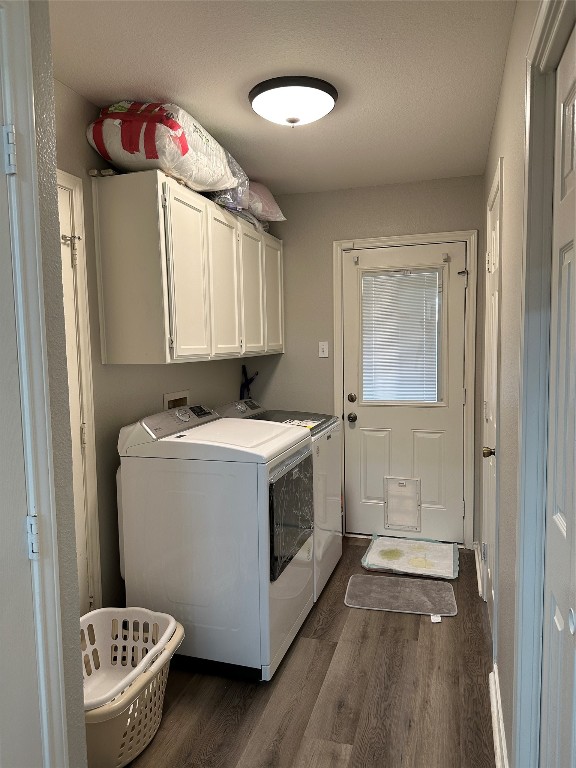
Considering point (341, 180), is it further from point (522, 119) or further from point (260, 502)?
point (260, 502)

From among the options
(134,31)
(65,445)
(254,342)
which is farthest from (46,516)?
(254,342)

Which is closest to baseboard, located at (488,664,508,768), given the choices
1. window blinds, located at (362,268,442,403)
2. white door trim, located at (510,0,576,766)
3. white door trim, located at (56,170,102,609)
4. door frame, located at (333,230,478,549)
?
white door trim, located at (510,0,576,766)

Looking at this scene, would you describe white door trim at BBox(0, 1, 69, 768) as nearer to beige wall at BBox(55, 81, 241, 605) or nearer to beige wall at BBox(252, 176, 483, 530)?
beige wall at BBox(55, 81, 241, 605)

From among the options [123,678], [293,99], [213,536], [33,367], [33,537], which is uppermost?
[293,99]

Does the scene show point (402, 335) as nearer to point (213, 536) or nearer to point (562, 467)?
point (213, 536)

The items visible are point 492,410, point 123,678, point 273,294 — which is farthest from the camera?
point 273,294

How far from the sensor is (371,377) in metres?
3.76

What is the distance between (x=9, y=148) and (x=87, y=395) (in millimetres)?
1366

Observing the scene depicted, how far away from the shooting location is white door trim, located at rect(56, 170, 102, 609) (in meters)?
2.25

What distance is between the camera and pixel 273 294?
3670mm

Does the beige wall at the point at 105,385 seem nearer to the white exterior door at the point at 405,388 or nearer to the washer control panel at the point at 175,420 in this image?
the washer control panel at the point at 175,420

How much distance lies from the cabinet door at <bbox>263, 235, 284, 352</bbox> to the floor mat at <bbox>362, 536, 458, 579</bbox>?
5.05ft

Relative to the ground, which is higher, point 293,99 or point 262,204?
point 293,99

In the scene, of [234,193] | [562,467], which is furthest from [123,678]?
[234,193]
